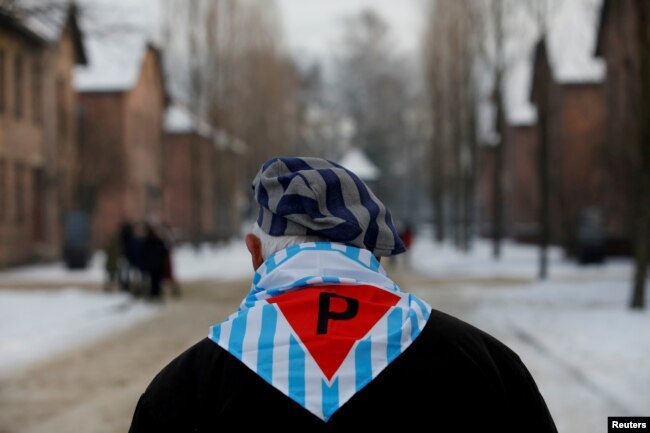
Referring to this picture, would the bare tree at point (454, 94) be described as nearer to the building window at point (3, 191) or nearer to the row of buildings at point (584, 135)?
the row of buildings at point (584, 135)

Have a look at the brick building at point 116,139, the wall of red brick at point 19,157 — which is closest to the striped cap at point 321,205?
the wall of red brick at point 19,157

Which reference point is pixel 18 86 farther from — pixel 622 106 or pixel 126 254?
pixel 622 106

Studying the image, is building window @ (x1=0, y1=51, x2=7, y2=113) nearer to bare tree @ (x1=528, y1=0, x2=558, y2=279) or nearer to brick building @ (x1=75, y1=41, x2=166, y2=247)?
brick building @ (x1=75, y1=41, x2=166, y2=247)

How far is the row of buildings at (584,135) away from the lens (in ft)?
72.0

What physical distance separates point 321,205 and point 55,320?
13904 mm

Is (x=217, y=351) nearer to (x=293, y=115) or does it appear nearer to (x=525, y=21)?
(x=525, y=21)

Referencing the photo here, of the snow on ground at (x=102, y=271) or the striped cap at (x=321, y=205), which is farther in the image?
the snow on ground at (x=102, y=271)

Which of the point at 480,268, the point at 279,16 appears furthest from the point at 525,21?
the point at 279,16

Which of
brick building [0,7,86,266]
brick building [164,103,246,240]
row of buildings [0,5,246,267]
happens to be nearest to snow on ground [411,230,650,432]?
row of buildings [0,5,246,267]

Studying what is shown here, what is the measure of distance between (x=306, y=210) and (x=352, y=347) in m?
0.34

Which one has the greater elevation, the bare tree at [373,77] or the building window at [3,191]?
the bare tree at [373,77]

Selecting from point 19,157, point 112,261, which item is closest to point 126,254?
point 112,261

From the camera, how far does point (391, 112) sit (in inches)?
2945

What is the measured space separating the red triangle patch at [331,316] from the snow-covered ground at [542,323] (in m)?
5.78
